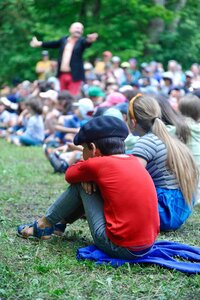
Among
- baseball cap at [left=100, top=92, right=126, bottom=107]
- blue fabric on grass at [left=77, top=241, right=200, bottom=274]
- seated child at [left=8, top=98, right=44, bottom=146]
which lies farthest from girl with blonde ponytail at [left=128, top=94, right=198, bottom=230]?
seated child at [left=8, top=98, right=44, bottom=146]

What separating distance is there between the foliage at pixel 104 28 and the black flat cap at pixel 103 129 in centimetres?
1435

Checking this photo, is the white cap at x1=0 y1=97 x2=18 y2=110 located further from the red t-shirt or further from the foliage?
the red t-shirt

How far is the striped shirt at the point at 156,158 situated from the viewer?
192 inches

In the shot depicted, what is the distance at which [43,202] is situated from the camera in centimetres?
614

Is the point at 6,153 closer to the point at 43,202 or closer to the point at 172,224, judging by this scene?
the point at 43,202

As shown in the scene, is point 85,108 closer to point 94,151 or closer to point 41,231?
point 41,231

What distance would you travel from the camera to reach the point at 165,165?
16.4ft

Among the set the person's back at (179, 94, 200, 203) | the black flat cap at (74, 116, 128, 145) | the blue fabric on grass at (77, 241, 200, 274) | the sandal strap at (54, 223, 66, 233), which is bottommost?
the person's back at (179, 94, 200, 203)

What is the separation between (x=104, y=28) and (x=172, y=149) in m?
14.5

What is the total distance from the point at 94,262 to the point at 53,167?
14.6ft

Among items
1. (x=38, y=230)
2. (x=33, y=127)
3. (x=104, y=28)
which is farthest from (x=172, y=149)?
(x=104, y=28)

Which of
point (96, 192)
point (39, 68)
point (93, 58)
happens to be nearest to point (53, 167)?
point (96, 192)

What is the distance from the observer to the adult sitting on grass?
390 centimetres

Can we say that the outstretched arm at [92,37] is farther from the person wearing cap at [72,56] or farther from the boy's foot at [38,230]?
the boy's foot at [38,230]
